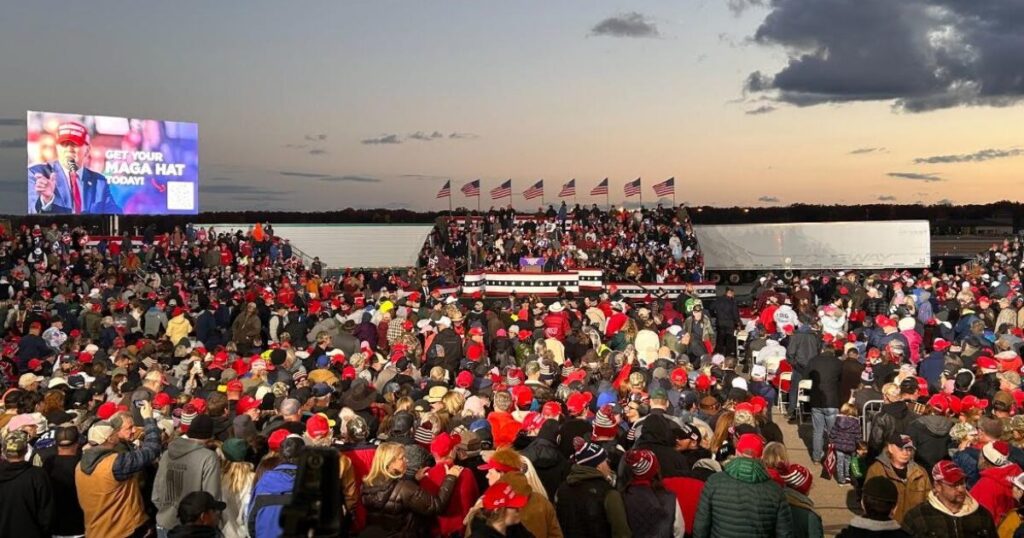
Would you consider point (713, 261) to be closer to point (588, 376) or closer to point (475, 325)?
point (475, 325)

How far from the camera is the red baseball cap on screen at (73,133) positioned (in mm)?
A: 28781

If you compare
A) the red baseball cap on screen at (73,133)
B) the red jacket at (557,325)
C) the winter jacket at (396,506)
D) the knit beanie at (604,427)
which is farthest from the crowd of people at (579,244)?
the winter jacket at (396,506)

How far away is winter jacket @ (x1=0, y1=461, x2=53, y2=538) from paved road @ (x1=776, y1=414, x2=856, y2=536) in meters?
6.33

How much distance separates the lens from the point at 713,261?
39.7m

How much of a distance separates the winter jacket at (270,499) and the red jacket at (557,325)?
8775mm

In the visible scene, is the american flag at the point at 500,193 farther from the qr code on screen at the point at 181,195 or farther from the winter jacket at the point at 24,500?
the winter jacket at the point at 24,500

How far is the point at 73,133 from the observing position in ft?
95.0

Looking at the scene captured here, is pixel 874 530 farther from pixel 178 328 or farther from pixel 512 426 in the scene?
pixel 178 328

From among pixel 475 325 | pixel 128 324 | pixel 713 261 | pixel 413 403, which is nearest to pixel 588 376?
pixel 413 403

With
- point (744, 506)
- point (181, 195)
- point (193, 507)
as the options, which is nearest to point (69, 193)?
point (181, 195)

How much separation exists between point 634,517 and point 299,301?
17.1 meters

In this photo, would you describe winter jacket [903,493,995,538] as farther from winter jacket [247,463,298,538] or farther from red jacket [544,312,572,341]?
red jacket [544,312,572,341]

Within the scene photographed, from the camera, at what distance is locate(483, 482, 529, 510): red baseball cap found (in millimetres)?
4555

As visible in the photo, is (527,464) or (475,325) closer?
(527,464)
